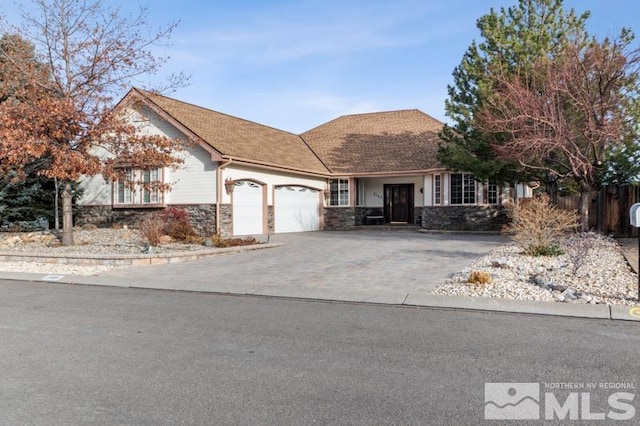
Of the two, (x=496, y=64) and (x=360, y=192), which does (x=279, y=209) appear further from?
(x=496, y=64)

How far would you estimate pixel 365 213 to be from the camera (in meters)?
27.6

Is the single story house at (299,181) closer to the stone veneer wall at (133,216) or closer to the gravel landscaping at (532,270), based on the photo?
the stone veneer wall at (133,216)

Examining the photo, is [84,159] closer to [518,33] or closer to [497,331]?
[497,331]

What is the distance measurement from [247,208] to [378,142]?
10.0 metres

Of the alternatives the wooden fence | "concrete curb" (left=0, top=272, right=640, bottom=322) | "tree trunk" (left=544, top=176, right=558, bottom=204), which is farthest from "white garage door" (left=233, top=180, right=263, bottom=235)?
the wooden fence

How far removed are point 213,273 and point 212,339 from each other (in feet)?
18.3

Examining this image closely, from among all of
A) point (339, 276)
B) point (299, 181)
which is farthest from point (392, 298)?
point (299, 181)

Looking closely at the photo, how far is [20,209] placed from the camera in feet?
69.4

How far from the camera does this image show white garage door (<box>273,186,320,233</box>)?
23469 millimetres

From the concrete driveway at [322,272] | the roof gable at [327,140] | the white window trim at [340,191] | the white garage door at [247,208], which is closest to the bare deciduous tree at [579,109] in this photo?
the concrete driveway at [322,272]

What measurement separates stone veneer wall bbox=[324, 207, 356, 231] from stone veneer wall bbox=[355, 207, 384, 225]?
76cm

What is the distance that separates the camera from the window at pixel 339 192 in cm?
2694

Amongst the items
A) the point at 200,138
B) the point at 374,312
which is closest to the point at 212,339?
the point at 374,312

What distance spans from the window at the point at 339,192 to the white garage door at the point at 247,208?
19.7 feet
